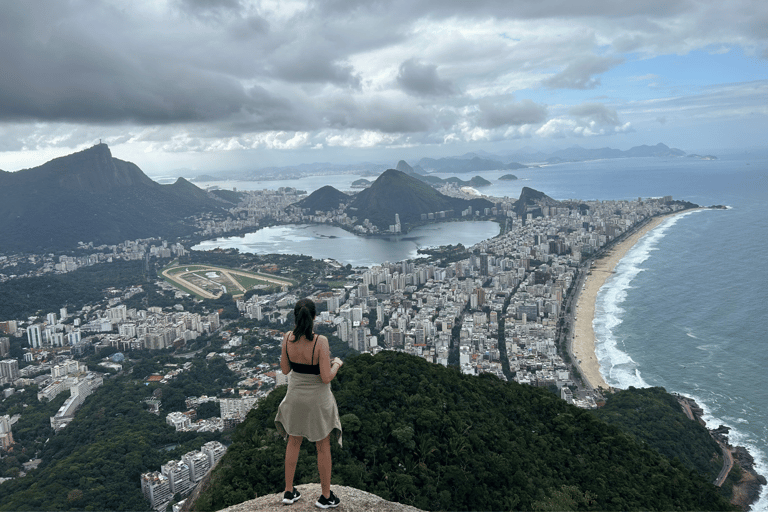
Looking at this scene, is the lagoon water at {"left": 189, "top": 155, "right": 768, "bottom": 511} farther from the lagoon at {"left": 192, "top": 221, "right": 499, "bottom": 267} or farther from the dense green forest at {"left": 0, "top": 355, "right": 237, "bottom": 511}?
the dense green forest at {"left": 0, "top": 355, "right": 237, "bottom": 511}

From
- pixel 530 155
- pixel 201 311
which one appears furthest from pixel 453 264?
pixel 530 155

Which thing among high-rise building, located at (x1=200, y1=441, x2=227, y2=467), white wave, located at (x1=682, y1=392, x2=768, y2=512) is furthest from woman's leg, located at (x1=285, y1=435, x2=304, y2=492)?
white wave, located at (x1=682, y1=392, x2=768, y2=512)

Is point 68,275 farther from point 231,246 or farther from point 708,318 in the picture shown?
point 708,318

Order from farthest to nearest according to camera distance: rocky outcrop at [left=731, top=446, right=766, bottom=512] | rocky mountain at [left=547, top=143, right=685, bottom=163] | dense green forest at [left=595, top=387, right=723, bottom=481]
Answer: rocky mountain at [left=547, top=143, right=685, bottom=163] → dense green forest at [left=595, top=387, right=723, bottom=481] → rocky outcrop at [left=731, top=446, right=766, bottom=512]

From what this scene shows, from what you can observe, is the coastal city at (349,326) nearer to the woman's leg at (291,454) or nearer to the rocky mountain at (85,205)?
the rocky mountain at (85,205)

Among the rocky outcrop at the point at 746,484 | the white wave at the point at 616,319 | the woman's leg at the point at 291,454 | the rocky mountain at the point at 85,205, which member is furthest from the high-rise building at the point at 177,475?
the rocky mountain at the point at 85,205

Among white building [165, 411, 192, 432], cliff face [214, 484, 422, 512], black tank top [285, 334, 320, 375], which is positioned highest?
black tank top [285, 334, 320, 375]

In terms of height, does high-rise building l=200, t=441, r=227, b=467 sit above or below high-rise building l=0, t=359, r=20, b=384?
above
